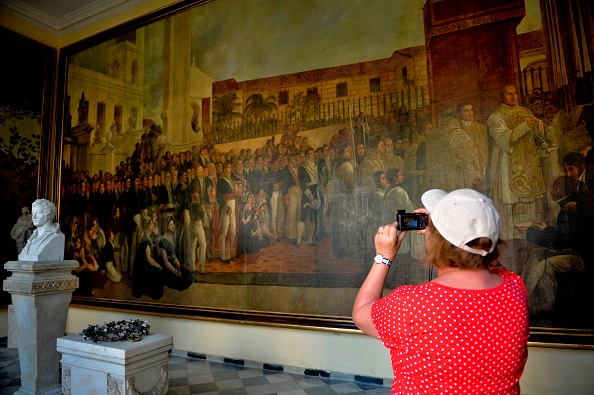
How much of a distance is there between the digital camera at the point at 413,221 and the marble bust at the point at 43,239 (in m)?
4.96

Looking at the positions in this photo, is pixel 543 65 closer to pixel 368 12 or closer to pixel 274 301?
pixel 368 12

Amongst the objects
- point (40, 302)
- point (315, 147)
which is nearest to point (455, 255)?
point (315, 147)

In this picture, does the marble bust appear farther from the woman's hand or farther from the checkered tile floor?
the woman's hand

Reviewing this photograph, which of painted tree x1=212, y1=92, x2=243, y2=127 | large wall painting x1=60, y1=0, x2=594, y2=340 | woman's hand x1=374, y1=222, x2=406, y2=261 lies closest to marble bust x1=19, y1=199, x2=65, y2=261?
large wall painting x1=60, y1=0, x2=594, y2=340

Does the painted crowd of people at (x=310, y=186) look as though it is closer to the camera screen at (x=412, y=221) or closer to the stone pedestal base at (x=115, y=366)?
the stone pedestal base at (x=115, y=366)

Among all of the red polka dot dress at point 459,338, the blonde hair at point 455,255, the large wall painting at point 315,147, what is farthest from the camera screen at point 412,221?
the large wall painting at point 315,147

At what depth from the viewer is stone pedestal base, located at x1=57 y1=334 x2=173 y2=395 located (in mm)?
4004

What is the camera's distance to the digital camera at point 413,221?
191cm

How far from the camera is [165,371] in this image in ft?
14.8

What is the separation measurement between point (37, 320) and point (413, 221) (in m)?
5.00

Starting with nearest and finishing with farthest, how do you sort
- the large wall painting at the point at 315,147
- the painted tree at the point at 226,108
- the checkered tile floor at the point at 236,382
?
the large wall painting at the point at 315,147, the checkered tile floor at the point at 236,382, the painted tree at the point at 226,108

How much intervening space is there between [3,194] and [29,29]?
153 inches

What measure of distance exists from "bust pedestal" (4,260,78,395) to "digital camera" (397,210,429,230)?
15.8 ft

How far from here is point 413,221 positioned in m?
1.93
